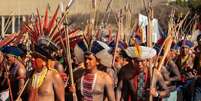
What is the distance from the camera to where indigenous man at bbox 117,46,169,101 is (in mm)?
9250

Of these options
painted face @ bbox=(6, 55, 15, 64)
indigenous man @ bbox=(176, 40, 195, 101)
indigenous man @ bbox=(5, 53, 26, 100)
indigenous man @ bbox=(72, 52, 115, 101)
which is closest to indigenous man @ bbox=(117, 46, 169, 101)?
indigenous man @ bbox=(72, 52, 115, 101)

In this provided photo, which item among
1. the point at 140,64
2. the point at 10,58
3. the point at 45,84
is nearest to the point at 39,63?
the point at 45,84

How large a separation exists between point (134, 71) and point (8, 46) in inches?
126

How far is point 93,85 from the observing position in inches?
359

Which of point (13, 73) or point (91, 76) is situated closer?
point (91, 76)

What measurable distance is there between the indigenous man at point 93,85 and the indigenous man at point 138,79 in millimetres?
367

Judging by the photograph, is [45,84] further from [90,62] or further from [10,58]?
[10,58]

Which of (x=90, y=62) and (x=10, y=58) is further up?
(x=10, y=58)

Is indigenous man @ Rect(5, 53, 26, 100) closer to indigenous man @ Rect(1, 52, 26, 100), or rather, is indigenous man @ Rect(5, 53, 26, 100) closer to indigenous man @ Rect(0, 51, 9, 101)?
indigenous man @ Rect(1, 52, 26, 100)

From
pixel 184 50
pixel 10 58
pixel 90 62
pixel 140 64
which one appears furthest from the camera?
pixel 184 50

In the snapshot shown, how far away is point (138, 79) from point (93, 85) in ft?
2.18

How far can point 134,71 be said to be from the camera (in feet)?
31.1

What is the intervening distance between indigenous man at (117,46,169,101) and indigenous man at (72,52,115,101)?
367mm

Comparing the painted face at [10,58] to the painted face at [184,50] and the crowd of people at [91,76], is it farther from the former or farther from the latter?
the painted face at [184,50]
